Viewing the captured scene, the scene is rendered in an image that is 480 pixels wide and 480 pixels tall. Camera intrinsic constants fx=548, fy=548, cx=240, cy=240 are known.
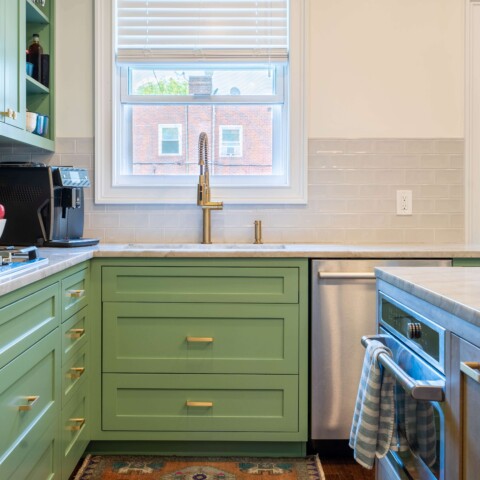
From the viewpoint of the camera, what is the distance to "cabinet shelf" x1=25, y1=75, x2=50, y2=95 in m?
2.55

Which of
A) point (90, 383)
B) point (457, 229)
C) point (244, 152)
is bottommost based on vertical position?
point (90, 383)

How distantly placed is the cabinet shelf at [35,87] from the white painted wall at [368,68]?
0.11m

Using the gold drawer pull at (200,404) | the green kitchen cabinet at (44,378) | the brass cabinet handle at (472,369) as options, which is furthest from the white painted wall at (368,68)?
the brass cabinet handle at (472,369)

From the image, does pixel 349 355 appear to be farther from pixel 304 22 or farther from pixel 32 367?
pixel 304 22

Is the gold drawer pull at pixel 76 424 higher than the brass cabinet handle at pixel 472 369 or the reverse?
the reverse

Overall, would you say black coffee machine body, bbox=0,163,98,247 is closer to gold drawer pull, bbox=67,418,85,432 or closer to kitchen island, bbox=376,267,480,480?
gold drawer pull, bbox=67,418,85,432

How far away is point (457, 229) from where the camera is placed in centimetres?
287

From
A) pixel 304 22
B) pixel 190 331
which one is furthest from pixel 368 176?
pixel 190 331

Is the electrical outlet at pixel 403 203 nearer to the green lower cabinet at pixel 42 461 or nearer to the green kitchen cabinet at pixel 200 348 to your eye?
the green kitchen cabinet at pixel 200 348

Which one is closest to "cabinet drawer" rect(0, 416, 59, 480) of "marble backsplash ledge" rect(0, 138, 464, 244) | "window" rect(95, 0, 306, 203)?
"marble backsplash ledge" rect(0, 138, 464, 244)

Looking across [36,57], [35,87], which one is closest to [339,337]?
[35,87]

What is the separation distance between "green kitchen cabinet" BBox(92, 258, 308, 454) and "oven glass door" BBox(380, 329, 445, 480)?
919 millimetres

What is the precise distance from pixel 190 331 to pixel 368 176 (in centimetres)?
127

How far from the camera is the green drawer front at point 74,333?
6.31 feet
